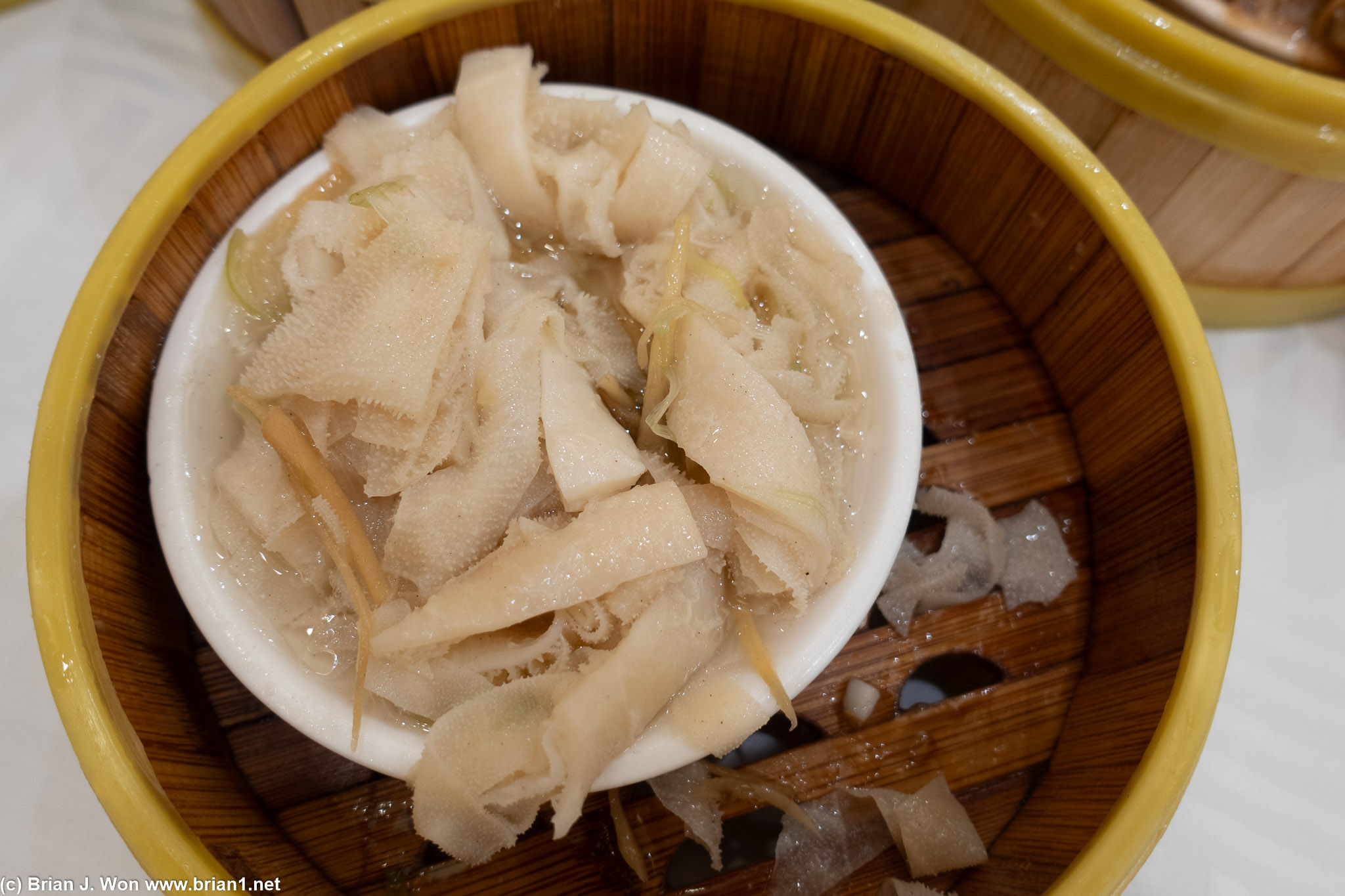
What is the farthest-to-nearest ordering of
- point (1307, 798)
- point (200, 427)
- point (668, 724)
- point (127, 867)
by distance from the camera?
point (1307, 798) → point (127, 867) → point (200, 427) → point (668, 724)

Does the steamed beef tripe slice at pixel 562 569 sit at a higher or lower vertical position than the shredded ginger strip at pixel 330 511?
lower

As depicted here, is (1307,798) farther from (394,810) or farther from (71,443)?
(71,443)

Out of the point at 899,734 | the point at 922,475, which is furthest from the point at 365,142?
the point at 899,734

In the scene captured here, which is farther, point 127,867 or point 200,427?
point 127,867

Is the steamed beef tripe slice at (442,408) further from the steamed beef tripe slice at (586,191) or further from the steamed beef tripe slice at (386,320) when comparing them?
the steamed beef tripe slice at (586,191)

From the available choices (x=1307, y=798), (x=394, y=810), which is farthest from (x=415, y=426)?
(x=1307, y=798)

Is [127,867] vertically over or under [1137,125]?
under

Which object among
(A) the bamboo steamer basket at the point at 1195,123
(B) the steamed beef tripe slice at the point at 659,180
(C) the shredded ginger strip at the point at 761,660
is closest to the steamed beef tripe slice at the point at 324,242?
(B) the steamed beef tripe slice at the point at 659,180
